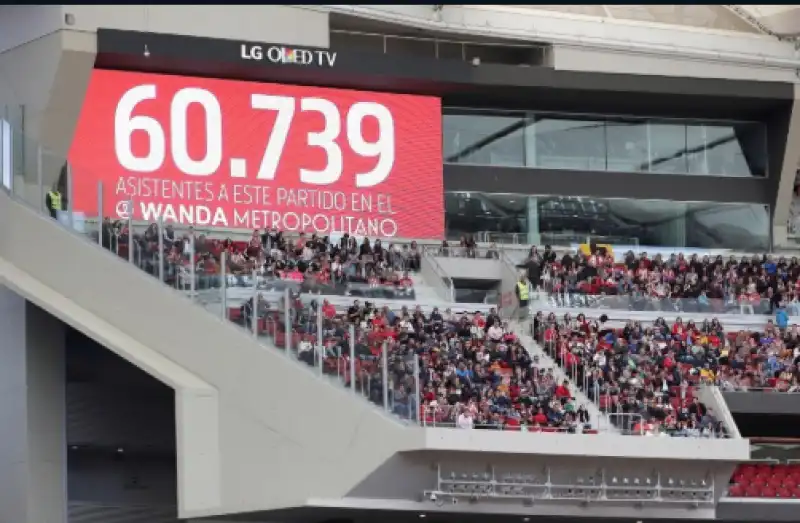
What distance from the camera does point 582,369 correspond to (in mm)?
27031

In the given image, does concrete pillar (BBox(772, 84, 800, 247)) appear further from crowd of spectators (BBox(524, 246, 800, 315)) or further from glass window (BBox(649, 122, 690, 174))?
glass window (BBox(649, 122, 690, 174))

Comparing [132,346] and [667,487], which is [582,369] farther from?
[132,346]

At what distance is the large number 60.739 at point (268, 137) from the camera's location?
105 ft

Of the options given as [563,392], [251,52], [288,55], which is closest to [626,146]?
[288,55]

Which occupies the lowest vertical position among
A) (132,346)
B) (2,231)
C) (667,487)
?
(667,487)

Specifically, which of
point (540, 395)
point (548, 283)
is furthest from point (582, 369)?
point (548, 283)

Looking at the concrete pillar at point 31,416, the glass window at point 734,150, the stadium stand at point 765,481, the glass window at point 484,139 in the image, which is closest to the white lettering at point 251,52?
the glass window at point 484,139

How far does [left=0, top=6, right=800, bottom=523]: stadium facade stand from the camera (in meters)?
23.4

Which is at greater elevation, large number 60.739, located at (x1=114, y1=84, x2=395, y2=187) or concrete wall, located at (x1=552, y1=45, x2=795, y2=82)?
concrete wall, located at (x1=552, y1=45, x2=795, y2=82)

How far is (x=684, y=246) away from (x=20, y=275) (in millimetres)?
16075

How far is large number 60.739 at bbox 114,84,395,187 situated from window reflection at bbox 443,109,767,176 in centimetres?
167

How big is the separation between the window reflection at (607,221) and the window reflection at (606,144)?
29.1 inches

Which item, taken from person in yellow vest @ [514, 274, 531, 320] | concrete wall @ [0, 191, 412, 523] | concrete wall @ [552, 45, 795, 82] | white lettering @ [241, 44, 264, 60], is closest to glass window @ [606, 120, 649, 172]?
concrete wall @ [552, 45, 795, 82]

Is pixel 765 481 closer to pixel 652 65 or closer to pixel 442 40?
pixel 652 65
